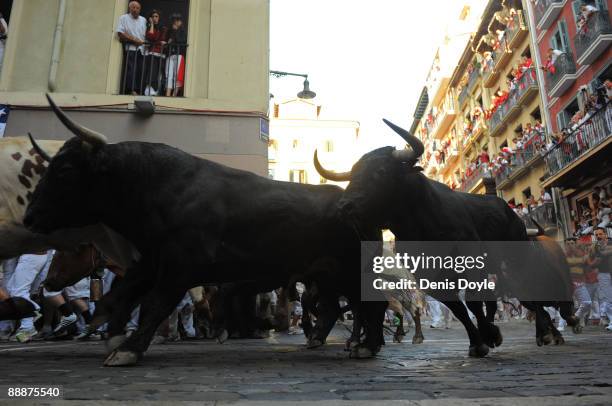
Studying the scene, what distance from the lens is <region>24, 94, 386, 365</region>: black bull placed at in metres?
4.42

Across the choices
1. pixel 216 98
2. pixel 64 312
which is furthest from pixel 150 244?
pixel 216 98

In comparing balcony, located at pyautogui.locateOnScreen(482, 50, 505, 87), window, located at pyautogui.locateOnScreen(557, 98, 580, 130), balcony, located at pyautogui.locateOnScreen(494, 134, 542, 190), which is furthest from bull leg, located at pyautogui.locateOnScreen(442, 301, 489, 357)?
balcony, located at pyautogui.locateOnScreen(482, 50, 505, 87)

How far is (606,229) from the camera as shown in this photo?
58.0 ft

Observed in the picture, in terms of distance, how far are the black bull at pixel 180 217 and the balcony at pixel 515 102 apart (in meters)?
27.4

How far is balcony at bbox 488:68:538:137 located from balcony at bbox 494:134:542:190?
107 inches

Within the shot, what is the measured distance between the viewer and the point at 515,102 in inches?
1214

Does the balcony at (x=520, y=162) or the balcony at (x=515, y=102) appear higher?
the balcony at (x=515, y=102)

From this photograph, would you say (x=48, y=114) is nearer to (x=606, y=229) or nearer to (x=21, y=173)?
(x=21, y=173)

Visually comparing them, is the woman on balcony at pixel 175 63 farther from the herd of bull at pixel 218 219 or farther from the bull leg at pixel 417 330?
the bull leg at pixel 417 330

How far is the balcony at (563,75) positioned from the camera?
961 inches

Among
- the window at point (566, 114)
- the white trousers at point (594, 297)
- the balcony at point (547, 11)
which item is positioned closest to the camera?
the white trousers at point (594, 297)

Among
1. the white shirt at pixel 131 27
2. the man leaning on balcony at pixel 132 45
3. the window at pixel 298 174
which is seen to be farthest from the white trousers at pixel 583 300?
the window at pixel 298 174

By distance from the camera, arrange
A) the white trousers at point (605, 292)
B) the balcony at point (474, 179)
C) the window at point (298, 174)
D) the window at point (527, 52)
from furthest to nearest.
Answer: the window at point (298, 174) < the balcony at point (474, 179) < the window at point (527, 52) < the white trousers at point (605, 292)

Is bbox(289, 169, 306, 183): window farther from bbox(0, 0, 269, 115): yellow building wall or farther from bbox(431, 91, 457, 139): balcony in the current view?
bbox(0, 0, 269, 115): yellow building wall
